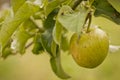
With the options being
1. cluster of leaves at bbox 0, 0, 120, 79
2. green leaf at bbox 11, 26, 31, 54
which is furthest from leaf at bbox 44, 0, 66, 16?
green leaf at bbox 11, 26, 31, 54

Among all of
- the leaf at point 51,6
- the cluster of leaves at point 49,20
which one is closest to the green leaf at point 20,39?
the cluster of leaves at point 49,20

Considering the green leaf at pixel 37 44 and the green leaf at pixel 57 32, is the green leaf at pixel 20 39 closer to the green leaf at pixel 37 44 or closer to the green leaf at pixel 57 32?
the green leaf at pixel 37 44

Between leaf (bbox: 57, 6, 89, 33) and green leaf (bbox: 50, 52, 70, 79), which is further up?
leaf (bbox: 57, 6, 89, 33)

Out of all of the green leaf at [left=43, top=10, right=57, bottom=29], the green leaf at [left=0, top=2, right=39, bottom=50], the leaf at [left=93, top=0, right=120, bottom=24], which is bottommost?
the leaf at [left=93, top=0, right=120, bottom=24]

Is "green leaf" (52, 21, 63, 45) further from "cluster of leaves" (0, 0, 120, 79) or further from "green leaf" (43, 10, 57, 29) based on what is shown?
"green leaf" (43, 10, 57, 29)

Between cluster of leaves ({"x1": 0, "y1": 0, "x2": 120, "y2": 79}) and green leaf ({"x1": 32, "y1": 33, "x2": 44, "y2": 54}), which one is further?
green leaf ({"x1": 32, "y1": 33, "x2": 44, "y2": 54})

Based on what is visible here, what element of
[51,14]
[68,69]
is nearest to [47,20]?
[51,14]
